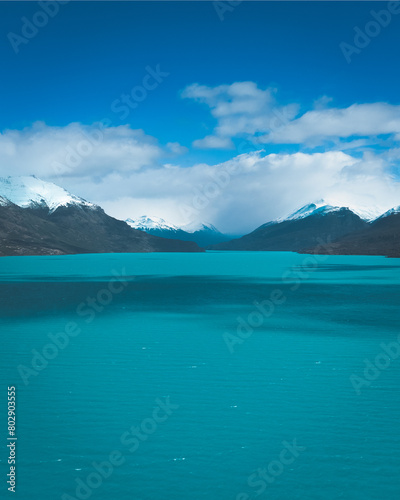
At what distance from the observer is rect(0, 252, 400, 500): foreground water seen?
20.6m

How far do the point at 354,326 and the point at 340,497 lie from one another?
40.7 meters

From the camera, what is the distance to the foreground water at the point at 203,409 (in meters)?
20.6

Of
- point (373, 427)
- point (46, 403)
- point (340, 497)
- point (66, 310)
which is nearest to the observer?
point (340, 497)

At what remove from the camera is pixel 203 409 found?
28.5 m

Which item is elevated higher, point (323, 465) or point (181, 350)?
point (181, 350)

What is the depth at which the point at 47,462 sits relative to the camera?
2203 cm

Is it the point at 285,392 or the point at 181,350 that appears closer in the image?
the point at 285,392

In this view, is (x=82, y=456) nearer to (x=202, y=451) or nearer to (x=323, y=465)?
(x=202, y=451)

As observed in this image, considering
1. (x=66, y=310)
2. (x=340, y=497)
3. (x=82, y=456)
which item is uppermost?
(x=66, y=310)

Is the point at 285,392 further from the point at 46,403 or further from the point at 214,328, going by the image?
the point at 214,328

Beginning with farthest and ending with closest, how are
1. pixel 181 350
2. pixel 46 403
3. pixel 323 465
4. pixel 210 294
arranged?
pixel 210 294 < pixel 181 350 < pixel 46 403 < pixel 323 465

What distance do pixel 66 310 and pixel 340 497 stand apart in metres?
58.2

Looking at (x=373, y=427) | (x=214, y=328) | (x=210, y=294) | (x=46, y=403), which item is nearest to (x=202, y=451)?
(x=373, y=427)

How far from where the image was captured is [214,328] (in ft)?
188
